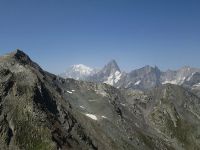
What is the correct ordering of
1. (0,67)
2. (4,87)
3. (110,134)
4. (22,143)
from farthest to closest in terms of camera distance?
(110,134), (0,67), (4,87), (22,143)

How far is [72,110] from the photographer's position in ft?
625

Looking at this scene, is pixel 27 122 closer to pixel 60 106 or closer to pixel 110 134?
pixel 60 106

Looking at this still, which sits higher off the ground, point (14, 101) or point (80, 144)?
point (14, 101)

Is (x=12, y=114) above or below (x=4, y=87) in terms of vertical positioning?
below

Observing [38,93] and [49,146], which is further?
[38,93]

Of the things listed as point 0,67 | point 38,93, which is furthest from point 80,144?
point 0,67

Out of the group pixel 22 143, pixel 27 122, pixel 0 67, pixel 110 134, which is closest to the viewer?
pixel 22 143

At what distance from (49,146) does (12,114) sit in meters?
23.1

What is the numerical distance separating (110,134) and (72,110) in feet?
80.7

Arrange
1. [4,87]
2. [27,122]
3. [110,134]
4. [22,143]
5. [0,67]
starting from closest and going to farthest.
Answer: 1. [22,143]
2. [27,122]
3. [4,87]
4. [0,67]
5. [110,134]

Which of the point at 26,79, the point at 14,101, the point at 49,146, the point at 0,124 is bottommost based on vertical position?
the point at 49,146

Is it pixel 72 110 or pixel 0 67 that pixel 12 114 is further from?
pixel 72 110


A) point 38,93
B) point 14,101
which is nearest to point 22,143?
point 14,101

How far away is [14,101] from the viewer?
156 metres
